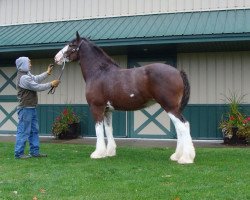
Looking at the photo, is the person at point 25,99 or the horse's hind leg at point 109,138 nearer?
the person at point 25,99

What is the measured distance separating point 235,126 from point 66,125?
4729 millimetres

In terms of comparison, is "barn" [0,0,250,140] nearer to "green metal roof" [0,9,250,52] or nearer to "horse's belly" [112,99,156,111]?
"green metal roof" [0,9,250,52]

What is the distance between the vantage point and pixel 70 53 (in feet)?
28.8

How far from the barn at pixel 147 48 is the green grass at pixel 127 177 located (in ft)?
10.1

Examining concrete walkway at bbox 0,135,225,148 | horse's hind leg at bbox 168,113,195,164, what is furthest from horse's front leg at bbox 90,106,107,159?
concrete walkway at bbox 0,135,225,148

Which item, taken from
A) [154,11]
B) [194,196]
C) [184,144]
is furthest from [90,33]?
[194,196]

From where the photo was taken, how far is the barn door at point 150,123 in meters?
12.4

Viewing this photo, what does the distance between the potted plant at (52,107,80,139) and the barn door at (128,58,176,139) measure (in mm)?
1607

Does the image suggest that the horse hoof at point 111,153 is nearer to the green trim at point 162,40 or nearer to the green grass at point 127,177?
the green grass at point 127,177

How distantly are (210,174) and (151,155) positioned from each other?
2.39 m

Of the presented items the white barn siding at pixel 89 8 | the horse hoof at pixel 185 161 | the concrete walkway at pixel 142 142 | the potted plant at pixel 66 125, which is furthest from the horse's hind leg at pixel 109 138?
the white barn siding at pixel 89 8

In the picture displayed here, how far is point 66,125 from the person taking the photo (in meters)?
12.5

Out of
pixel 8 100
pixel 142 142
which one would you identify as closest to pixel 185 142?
pixel 142 142

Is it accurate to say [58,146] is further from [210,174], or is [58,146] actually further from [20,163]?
[210,174]
